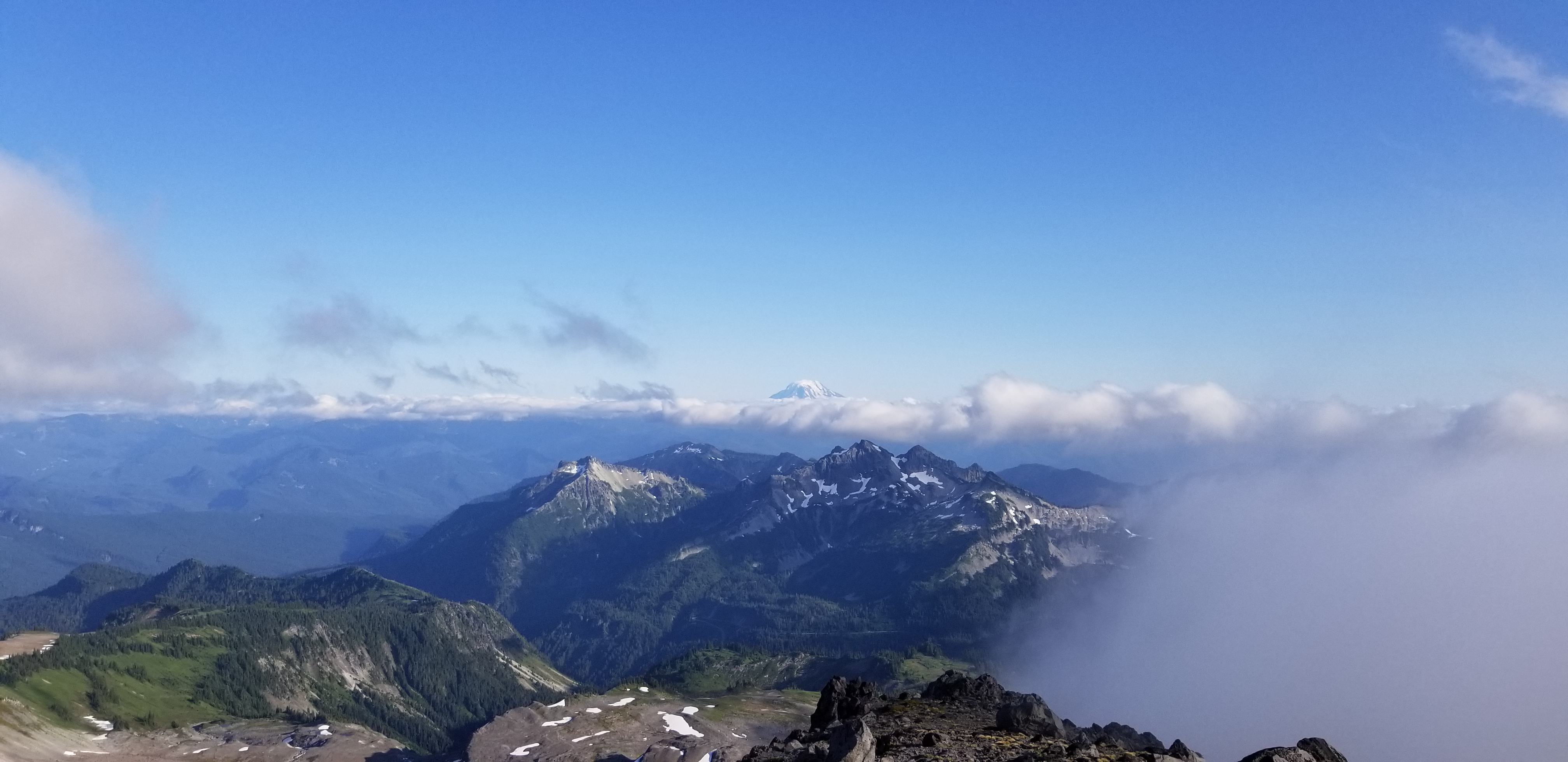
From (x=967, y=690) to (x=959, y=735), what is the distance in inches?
1027

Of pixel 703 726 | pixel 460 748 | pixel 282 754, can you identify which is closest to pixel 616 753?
pixel 703 726

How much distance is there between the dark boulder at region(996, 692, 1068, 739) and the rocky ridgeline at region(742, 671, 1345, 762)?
0.07 m

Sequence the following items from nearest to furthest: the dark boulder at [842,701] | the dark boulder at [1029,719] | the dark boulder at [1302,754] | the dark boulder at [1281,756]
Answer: the dark boulder at [1281,756]
the dark boulder at [1302,754]
the dark boulder at [1029,719]
the dark boulder at [842,701]

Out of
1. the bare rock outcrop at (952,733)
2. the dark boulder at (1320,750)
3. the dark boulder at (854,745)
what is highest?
the dark boulder at (854,745)

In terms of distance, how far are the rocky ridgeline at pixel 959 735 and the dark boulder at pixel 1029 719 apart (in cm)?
7

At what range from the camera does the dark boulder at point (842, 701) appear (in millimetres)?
73062

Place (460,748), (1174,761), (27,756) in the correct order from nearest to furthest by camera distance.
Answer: (1174,761)
(27,756)
(460,748)

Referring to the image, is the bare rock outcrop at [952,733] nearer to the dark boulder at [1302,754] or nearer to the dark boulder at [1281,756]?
the dark boulder at [1302,754]

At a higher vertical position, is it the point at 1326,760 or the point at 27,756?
the point at 1326,760

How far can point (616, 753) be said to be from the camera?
176125mm

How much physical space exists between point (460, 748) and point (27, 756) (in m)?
75.7

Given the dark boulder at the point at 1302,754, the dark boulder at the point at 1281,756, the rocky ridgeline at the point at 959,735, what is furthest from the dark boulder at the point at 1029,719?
the dark boulder at the point at 1281,756

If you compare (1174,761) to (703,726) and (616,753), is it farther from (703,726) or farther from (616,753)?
(703,726)

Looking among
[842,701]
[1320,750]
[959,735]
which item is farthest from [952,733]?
[1320,750]
